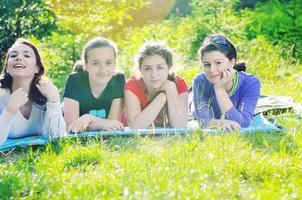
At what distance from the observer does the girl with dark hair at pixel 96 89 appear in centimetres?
541

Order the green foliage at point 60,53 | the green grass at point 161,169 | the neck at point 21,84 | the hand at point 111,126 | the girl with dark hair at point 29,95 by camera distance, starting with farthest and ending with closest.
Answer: the green foliage at point 60,53, the hand at point 111,126, the neck at point 21,84, the girl with dark hair at point 29,95, the green grass at point 161,169

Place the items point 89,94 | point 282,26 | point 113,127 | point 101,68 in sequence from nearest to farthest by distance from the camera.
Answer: point 113,127
point 101,68
point 89,94
point 282,26

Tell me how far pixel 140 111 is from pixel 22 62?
1203mm

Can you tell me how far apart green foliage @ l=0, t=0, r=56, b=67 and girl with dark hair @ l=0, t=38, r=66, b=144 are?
416 centimetres

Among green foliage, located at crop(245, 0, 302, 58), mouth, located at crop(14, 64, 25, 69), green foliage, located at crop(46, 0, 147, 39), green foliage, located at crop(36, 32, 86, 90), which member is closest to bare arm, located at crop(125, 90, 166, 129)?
mouth, located at crop(14, 64, 25, 69)

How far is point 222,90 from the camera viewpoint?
5.39 m

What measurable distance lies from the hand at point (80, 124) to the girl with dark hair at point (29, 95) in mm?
166

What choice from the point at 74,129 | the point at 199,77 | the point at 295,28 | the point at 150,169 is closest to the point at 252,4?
the point at 295,28

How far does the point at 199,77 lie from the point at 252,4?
10605 mm

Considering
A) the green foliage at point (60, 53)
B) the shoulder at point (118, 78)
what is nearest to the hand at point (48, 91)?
the shoulder at point (118, 78)

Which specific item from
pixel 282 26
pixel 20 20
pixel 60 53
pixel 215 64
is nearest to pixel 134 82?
pixel 215 64

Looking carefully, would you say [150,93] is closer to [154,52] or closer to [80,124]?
[154,52]

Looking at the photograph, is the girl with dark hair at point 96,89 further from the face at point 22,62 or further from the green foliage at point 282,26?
the green foliage at point 282,26

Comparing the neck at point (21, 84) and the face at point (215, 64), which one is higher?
the face at point (215, 64)
